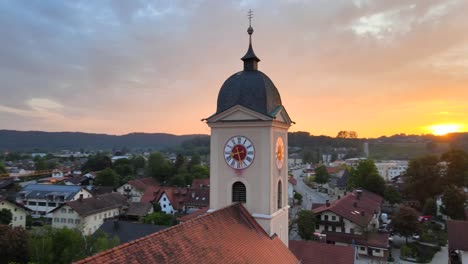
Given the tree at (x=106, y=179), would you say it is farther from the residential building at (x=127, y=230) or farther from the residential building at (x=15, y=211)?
the residential building at (x=127, y=230)

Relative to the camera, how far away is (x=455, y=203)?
133ft

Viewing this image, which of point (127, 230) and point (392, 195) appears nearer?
point (127, 230)

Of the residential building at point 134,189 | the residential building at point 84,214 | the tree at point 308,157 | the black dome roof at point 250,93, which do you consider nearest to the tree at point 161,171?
the residential building at point 134,189

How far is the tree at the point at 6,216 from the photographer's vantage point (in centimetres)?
4431

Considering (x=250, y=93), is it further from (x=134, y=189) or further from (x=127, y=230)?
(x=134, y=189)

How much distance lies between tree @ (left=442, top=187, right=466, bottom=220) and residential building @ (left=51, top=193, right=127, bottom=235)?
44.6 meters

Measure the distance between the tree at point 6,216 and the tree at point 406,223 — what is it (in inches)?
A: 1851

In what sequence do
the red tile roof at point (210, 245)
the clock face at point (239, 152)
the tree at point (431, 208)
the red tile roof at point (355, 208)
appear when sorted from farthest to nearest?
the tree at point (431, 208), the red tile roof at point (355, 208), the clock face at point (239, 152), the red tile roof at point (210, 245)

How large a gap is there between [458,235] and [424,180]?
27.8m

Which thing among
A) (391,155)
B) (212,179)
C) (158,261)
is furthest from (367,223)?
(391,155)

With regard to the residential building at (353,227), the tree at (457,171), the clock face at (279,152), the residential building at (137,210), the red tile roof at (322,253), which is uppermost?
the clock face at (279,152)

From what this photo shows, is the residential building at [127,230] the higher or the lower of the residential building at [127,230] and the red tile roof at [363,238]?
the higher

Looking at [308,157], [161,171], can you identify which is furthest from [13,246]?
[308,157]

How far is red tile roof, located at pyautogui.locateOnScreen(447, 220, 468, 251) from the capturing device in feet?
82.4
